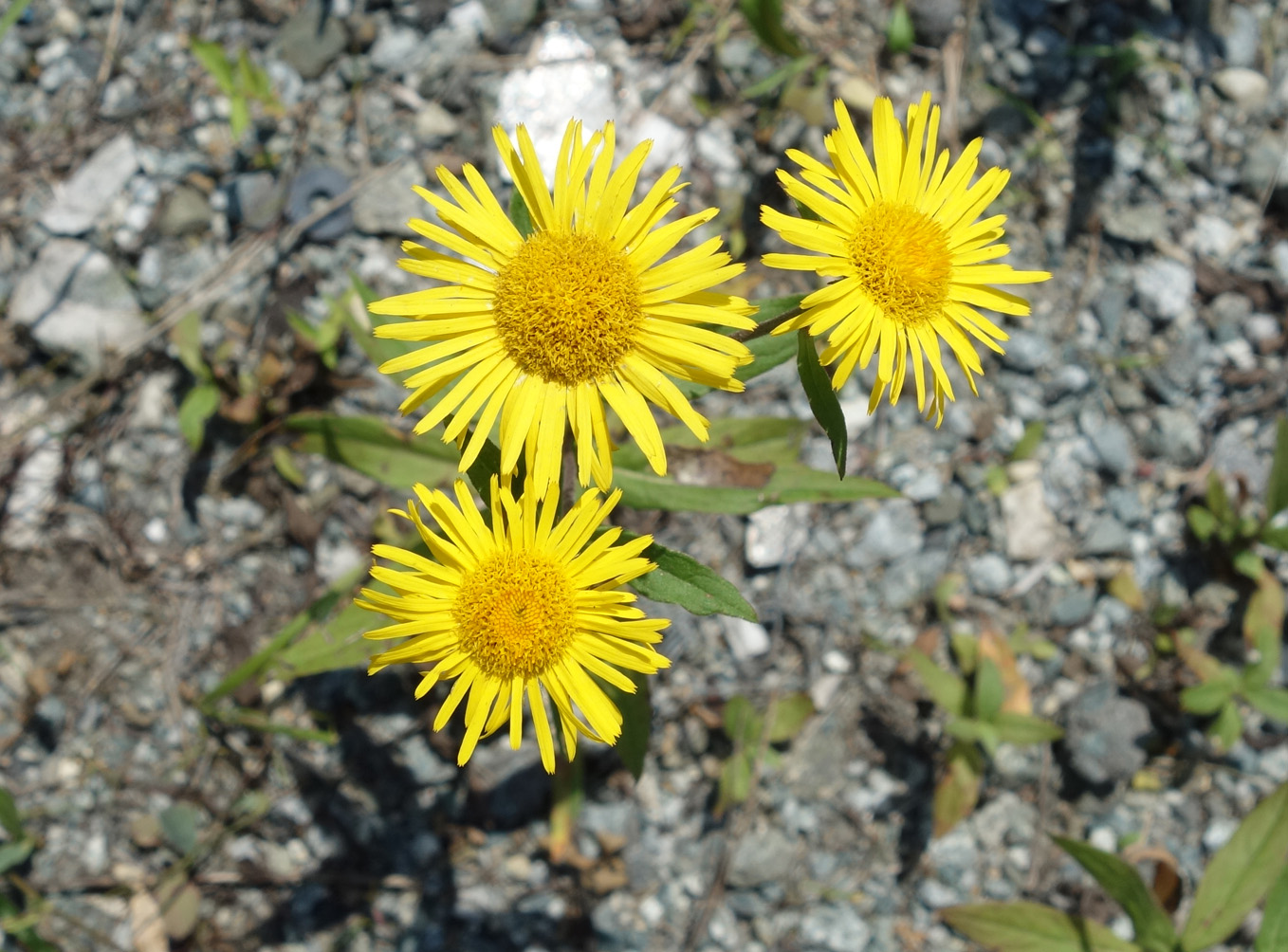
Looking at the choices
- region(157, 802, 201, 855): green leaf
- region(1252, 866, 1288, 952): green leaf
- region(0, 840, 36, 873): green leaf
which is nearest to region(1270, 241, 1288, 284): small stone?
region(1252, 866, 1288, 952): green leaf

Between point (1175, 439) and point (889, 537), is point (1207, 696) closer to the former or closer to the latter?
point (1175, 439)

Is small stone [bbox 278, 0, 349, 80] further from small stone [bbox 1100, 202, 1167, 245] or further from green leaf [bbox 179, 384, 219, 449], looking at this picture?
small stone [bbox 1100, 202, 1167, 245]

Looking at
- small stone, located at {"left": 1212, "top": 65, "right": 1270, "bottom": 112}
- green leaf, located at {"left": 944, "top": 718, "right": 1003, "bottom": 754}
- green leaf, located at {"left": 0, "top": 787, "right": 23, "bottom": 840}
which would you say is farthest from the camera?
small stone, located at {"left": 1212, "top": 65, "right": 1270, "bottom": 112}

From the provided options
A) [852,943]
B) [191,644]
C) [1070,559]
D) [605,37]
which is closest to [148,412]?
[191,644]

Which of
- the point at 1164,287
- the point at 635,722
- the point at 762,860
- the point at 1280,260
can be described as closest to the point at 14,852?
the point at 635,722

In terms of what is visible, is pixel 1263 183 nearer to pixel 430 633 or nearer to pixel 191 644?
pixel 430 633

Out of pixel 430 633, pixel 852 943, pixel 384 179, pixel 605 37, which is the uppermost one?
pixel 605 37

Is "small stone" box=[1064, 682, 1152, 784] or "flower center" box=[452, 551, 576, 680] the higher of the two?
"small stone" box=[1064, 682, 1152, 784]
